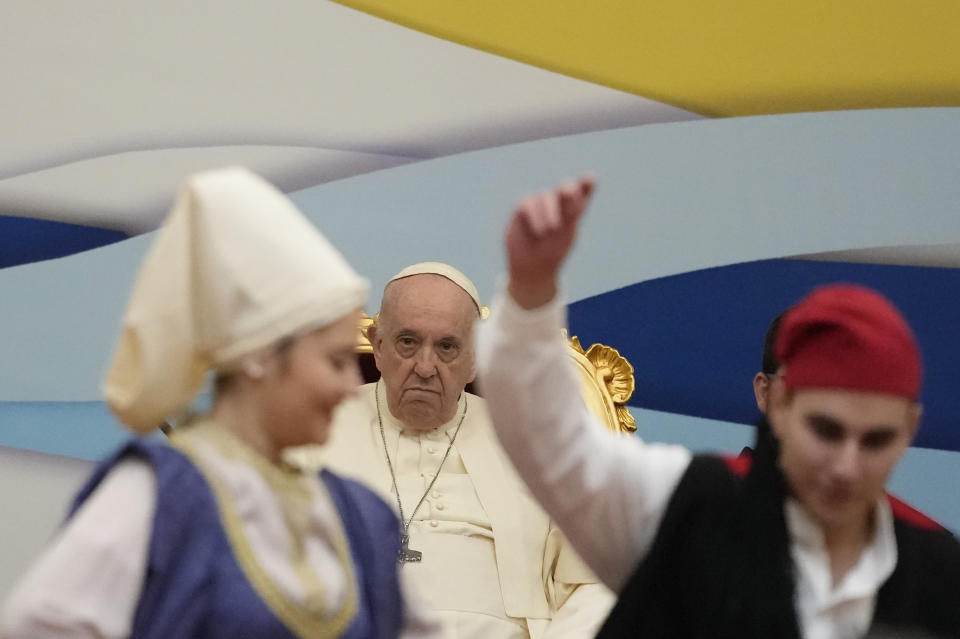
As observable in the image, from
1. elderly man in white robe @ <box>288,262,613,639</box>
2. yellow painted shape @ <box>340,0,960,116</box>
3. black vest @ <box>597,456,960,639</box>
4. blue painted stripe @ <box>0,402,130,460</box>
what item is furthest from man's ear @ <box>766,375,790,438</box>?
blue painted stripe @ <box>0,402,130,460</box>

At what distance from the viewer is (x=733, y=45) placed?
173 inches

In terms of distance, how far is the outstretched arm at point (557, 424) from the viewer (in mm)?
1764

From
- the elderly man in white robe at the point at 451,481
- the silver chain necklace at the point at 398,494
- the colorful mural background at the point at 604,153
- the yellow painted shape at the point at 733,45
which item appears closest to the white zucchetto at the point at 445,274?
the elderly man in white robe at the point at 451,481

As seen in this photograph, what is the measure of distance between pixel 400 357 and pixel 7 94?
170cm

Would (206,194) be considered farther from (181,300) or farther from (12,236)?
(12,236)

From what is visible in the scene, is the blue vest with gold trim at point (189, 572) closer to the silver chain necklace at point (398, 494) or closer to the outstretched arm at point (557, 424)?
the outstretched arm at point (557, 424)

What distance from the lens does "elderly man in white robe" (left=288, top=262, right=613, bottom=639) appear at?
330 centimetres

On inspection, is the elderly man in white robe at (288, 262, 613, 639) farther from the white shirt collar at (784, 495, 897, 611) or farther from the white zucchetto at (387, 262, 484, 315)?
the white shirt collar at (784, 495, 897, 611)

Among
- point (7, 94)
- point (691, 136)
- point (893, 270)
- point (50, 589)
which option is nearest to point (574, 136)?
point (691, 136)

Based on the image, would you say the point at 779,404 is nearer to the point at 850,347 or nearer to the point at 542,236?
the point at 850,347

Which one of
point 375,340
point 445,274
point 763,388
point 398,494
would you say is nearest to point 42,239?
point 375,340

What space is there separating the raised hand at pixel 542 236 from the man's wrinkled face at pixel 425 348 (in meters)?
1.85

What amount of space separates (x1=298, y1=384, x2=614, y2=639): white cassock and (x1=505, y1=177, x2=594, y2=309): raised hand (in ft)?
4.62

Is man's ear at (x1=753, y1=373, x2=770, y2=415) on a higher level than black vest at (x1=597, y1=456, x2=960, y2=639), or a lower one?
higher
